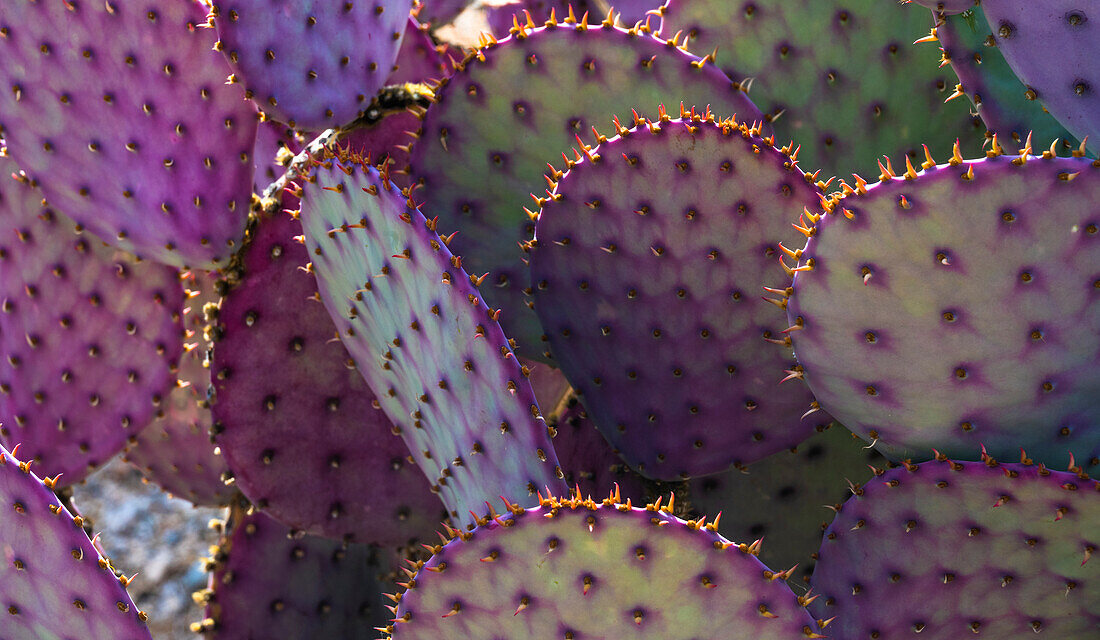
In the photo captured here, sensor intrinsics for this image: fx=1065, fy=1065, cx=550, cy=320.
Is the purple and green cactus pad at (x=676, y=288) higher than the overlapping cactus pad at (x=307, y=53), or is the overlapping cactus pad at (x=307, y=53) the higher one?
the overlapping cactus pad at (x=307, y=53)

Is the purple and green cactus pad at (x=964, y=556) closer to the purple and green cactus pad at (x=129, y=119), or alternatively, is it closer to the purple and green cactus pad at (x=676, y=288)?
the purple and green cactus pad at (x=676, y=288)

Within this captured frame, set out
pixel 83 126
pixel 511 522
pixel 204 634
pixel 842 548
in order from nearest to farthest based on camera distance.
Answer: pixel 511 522 → pixel 842 548 → pixel 83 126 → pixel 204 634

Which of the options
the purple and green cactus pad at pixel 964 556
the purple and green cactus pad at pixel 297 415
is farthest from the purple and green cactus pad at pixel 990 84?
the purple and green cactus pad at pixel 297 415

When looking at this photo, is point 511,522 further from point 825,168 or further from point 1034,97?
point 825,168

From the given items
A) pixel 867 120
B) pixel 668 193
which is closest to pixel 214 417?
pixel 668 193

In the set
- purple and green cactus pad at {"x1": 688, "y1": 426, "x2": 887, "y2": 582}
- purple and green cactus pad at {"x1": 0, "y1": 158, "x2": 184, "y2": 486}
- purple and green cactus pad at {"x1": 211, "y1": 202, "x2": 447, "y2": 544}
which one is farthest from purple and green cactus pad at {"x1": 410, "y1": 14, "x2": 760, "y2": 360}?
purple and green cactus pad at {"x1": 0, "y1": 158, "x2": 184, "y2": 486}

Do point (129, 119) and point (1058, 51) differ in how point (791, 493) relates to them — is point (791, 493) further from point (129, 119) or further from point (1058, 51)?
point (129, 119)

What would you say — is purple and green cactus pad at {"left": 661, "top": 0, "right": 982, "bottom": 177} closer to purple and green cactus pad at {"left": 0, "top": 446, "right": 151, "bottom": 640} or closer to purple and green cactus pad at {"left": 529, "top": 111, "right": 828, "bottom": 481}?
purple and green cactus pad at {"left": 529, "top": 111, "right": 828, "bottom": 481}
